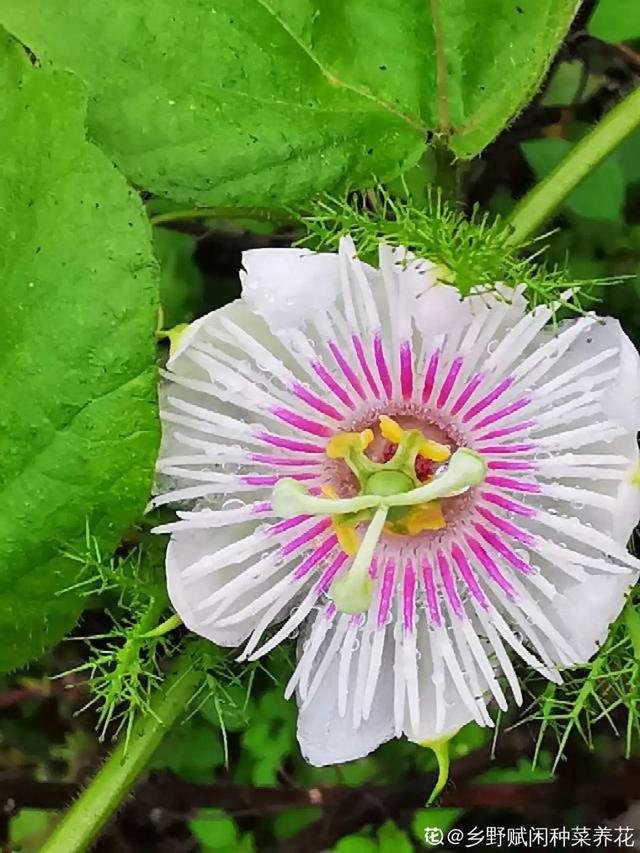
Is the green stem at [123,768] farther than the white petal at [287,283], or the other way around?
the green stem at [123,768]

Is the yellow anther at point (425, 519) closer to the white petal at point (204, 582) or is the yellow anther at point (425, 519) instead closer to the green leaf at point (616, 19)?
the white petal at point (204, 582)

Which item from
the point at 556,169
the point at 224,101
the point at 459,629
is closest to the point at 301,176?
the point at 224,101

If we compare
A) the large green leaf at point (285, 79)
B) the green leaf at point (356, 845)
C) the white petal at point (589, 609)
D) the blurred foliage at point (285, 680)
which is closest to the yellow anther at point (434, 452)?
the white petal at point (589, 609)

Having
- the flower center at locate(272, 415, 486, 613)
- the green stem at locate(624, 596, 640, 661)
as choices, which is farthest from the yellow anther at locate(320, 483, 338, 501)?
the green stem at locate(624, 596, 640, 661)

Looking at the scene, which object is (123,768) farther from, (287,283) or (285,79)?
(285,79)

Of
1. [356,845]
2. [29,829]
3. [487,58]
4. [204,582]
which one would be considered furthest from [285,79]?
[29,829]

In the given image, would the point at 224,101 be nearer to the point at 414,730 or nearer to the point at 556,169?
the point at 556,169
